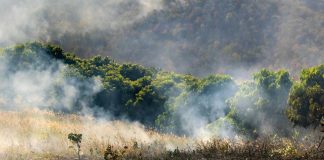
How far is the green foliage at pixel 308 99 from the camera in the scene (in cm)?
1874

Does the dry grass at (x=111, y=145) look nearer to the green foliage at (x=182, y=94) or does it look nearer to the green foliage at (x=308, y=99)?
the green foliage at (x=308, y=99)

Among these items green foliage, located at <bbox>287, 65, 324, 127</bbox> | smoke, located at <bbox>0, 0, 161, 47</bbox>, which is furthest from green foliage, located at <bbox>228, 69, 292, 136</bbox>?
smoke, located at <bbox>0, 0, 161, 47</bbox>

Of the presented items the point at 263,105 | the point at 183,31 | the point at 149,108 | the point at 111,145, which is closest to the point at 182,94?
the point at 149,108

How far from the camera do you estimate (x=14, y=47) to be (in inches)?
1077

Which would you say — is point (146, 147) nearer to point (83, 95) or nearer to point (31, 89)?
point (83, 95)

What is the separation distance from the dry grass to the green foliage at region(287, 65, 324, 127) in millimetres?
1614

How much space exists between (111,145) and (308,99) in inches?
339

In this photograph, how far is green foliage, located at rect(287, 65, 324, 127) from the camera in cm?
1874

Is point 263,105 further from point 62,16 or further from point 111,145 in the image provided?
point 62,16

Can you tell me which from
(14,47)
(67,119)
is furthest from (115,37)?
(67,119)

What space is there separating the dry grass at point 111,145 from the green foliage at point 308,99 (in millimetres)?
1614

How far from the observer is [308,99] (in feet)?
62.6

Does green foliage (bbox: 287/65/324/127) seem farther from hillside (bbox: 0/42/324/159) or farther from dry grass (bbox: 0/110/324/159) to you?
dry grass (bbox: 0/110/324/159)

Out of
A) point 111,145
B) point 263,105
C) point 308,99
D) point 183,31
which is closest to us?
point 111,145
